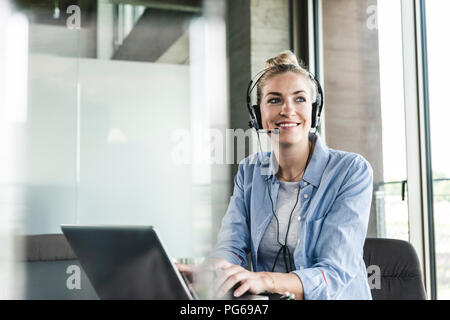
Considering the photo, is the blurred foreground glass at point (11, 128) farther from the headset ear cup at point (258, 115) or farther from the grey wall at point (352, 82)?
the headset ear cup at point (258, 115)

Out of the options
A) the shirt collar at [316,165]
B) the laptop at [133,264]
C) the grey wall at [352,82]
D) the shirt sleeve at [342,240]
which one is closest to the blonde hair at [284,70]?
the shirt collar at [316,165]

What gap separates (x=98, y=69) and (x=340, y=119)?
1.79 m

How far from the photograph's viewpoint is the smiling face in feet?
4.53

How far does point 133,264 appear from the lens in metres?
0.62

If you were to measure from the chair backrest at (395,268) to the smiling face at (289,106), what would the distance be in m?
0.46

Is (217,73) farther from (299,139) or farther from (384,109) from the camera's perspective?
(299,139)

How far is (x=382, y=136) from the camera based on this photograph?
9.21 feet

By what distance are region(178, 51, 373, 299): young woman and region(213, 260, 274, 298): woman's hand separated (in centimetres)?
7

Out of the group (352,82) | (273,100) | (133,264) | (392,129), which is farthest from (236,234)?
(352,82)

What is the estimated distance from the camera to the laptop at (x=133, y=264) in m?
0.60

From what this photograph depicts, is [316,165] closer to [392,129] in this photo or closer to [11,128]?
[392,129]

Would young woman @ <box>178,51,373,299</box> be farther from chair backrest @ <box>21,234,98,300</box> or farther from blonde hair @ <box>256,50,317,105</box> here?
chair backrest @ <box>21,234,98,300</box>

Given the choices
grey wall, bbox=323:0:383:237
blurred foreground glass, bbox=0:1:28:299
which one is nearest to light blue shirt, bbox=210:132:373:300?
grey wall, bbox=323:0:383:237

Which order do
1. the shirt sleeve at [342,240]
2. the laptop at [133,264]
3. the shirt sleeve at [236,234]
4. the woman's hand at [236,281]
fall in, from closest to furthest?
the laptop at [133,264]
the woman's hand at [236,281]
the shirt sleeve at [342,240]
the shirt sleeve at [236,234]
